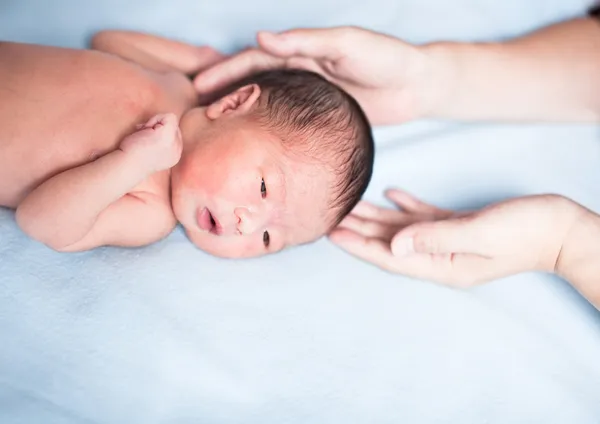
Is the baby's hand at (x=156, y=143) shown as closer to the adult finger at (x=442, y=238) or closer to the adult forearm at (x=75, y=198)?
the adult forearm at (x=75, y=198)

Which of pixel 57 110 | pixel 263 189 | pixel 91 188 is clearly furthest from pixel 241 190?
pixel 57 110

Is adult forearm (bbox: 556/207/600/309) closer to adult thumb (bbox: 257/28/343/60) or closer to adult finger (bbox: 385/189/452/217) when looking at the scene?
adult finger (bbox: 385/189/452/217)

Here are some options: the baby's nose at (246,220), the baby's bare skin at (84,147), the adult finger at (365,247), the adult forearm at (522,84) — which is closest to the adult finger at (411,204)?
the adult finger at (365,247)

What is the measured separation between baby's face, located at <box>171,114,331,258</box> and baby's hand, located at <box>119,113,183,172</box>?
0.08m

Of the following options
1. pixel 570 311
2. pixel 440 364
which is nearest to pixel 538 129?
pixel 570 311

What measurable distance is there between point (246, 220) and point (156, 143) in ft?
0.70

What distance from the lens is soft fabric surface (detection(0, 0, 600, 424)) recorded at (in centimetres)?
111

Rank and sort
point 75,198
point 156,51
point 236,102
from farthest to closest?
point 156,51 → point 236,102 → point 75,198

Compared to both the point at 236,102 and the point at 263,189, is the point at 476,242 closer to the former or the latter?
the point at 263,189

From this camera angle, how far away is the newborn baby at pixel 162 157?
1164mm

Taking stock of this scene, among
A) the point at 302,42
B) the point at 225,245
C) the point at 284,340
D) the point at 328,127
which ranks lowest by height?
the point at 284,340

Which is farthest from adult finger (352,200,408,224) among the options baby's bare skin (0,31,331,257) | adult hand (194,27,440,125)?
adult hand (194,27,440,125)

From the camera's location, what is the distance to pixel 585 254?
4.21 ft

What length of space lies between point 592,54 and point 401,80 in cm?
49
